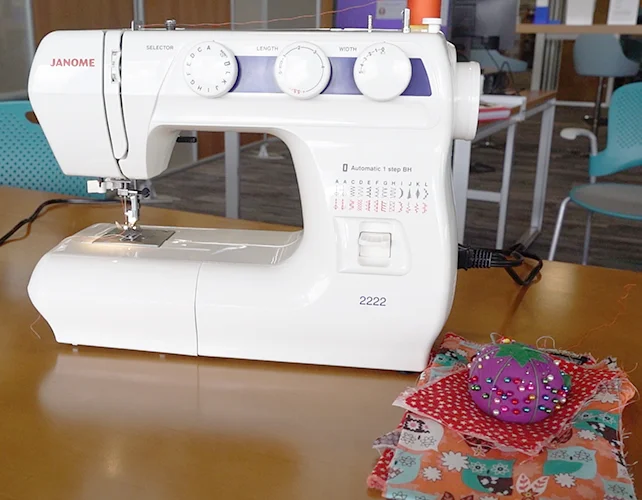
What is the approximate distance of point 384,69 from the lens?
29.1 inches

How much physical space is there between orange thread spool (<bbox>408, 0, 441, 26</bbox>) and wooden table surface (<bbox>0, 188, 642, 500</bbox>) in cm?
38

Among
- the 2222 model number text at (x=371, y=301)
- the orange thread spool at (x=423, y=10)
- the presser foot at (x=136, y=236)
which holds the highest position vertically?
the orange thread spool at (x=423, y=10)

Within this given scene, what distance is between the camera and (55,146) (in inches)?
33.4

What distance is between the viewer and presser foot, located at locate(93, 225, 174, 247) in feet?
2.96

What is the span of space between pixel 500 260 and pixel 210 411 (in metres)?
0.50

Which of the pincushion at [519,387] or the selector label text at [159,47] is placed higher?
the selector label text at [159,47]

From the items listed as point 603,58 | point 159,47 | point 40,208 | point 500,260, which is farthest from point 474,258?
point 603,58

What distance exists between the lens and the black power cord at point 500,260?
0.98 m

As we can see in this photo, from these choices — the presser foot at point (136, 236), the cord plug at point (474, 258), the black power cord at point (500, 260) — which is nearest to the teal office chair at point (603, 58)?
the black power cord at point (500, 260)

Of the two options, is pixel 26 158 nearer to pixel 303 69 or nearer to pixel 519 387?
pixel 303 69

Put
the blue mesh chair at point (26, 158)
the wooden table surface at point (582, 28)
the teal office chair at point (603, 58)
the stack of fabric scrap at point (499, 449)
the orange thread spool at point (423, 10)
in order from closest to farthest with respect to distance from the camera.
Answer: the stack of fabric scrap at point (499, 449)
the orange thread spool at point (423, 10)
the blue mesh chair at point (26, 158)
the wooden table surface at point (582, 28)
the teal office chair at point (603, 58)

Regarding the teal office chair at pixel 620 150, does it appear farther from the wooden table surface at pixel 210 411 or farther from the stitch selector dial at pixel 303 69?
the stitch selector dial at pixel 303 69

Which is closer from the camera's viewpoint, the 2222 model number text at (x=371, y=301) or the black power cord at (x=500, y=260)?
the 2222 model number text at (x=371, y=301)

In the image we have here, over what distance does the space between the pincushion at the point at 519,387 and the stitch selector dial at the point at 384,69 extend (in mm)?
297
